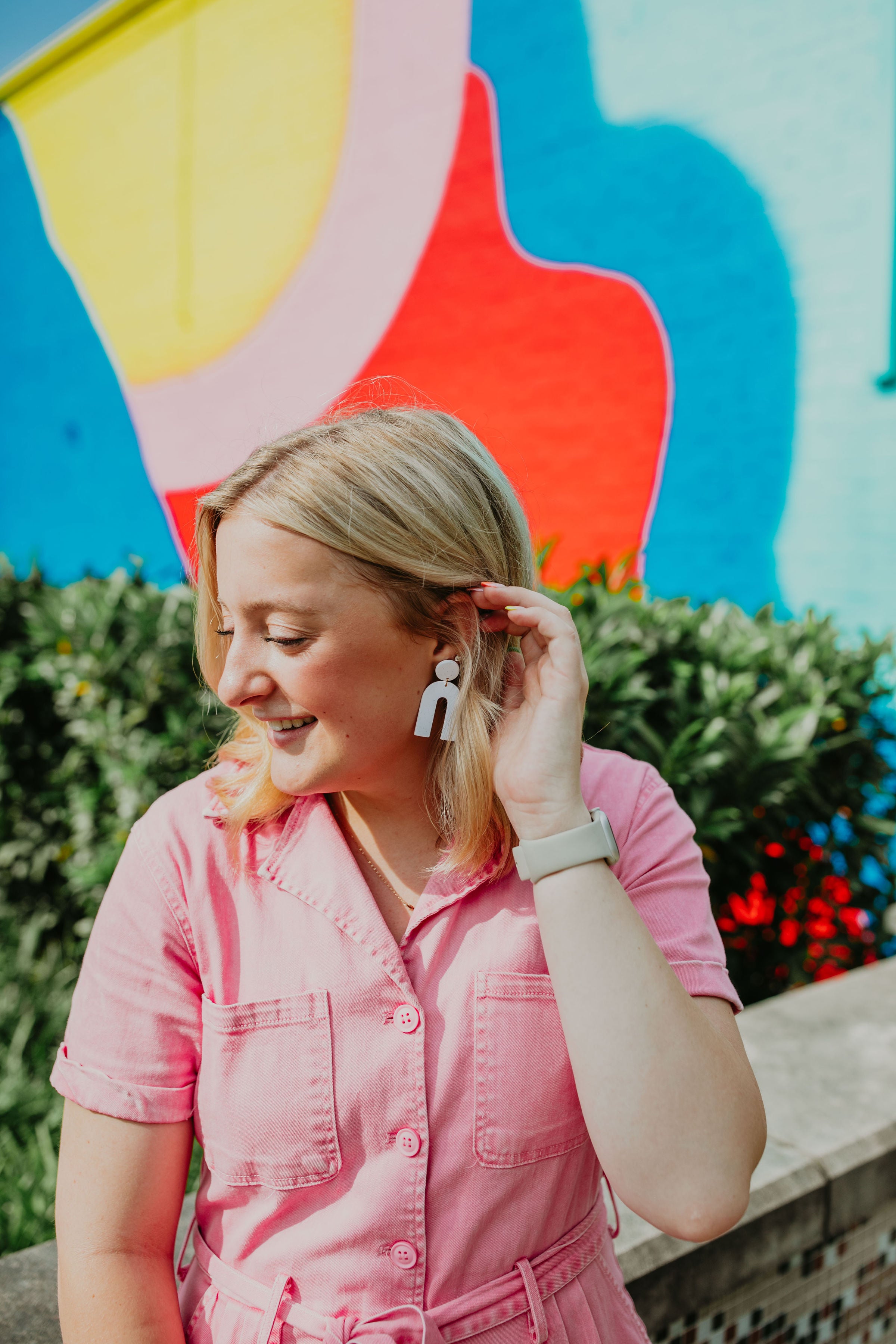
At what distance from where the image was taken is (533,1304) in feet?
4.49

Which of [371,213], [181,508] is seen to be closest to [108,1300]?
[371,213]

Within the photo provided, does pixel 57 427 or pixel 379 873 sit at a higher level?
pixel 57 427

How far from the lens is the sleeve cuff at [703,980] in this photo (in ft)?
4.49

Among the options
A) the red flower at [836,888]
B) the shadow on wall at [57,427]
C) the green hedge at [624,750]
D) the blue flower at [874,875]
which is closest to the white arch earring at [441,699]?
the green hedge at [624,750]

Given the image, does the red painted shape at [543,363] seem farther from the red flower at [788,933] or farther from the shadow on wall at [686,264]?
the red flower at [788,933]

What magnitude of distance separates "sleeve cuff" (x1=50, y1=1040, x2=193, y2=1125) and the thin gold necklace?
0.38m

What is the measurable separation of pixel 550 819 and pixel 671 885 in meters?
0.21

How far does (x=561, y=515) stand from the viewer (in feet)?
18.7

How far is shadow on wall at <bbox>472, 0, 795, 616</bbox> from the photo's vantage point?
15.9 feet

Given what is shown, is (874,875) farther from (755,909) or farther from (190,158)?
(190,158)

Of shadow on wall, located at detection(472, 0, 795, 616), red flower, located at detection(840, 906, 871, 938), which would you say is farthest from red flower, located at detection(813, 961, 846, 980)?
shadow on wall, located at detection(472, 0, 795, 616)

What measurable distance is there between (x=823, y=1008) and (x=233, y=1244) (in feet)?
7.20

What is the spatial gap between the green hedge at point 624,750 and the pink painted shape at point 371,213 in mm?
2471

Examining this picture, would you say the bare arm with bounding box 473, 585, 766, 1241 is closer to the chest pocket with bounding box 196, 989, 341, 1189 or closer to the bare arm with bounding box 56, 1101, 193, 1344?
the chest pocket with bounding box 196, 989, 341, 1189
